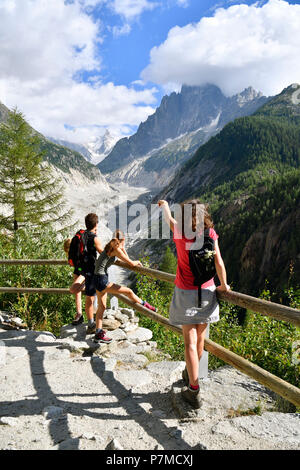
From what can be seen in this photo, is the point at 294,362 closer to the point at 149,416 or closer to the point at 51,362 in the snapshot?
the point at 149,416

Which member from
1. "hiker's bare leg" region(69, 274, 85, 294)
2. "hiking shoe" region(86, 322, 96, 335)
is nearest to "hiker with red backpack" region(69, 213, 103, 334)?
"hiker's bare leg" region(69, 274, 85, 294)

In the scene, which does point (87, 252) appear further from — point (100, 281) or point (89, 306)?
point (89, 306)

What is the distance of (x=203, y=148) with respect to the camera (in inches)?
7805

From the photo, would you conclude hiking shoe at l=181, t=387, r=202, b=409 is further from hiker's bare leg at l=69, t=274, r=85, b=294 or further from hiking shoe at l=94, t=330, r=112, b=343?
hiker's bare leg at l=69, t=274, r=85, b=294

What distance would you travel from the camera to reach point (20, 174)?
20.2 metres

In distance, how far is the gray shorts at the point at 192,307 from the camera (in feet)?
11.1

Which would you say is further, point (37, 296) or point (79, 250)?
point (37, 296)

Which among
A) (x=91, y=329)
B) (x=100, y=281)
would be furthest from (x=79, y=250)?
(x=91, y=329)

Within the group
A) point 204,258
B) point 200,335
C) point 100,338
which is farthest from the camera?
point 100,338

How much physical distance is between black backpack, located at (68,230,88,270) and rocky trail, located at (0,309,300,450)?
1359mm

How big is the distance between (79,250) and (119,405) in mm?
2683

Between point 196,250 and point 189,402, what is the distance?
166 centimetres
